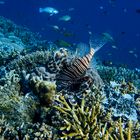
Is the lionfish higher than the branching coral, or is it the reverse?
the lionfish

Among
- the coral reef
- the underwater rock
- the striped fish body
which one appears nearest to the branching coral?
the coral reef

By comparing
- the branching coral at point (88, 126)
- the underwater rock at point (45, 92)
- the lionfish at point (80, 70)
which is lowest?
the branching coral at point (88, 126)

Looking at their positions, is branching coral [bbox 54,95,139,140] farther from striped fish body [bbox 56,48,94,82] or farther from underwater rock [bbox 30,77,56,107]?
striped fish body [bbox 56,48,94,82]

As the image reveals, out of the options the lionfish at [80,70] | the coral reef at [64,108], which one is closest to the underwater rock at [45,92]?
the coral reef at [64,108]

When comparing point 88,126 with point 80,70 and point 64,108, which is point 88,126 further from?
point 80,70

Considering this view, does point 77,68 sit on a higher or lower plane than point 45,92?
higher

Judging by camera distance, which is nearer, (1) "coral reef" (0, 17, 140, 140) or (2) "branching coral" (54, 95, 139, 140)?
(2) "branching coral" (54, 95, 139, 140)

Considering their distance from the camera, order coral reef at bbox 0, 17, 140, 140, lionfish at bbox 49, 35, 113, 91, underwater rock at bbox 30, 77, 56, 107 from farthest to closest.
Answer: lionfish at bbox 49, 35, 113, 91 → underwater rock at bbox 30, 77, 56, 107 → coral reef at bbox 0, 17, 140, 140

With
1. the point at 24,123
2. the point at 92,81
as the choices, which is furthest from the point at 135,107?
the point at 24,123

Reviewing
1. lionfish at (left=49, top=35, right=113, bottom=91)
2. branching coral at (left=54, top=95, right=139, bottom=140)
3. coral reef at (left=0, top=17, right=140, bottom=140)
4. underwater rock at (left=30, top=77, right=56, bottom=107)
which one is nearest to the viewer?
branching coral at (left=54, top=95, right=139, bottom=140)

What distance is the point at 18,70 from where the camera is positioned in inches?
288

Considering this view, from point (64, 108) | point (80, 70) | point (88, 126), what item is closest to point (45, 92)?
point (64, 108)

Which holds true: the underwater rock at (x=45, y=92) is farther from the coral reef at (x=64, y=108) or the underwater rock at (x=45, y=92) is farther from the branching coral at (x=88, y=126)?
the branching coral at (x=88, y=126)

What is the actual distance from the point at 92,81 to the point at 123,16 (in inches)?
4759
